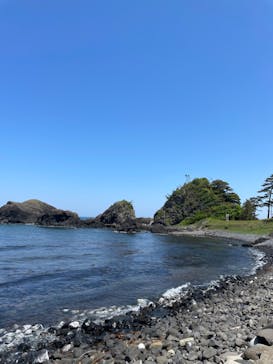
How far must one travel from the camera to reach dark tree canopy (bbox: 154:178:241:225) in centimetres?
11762

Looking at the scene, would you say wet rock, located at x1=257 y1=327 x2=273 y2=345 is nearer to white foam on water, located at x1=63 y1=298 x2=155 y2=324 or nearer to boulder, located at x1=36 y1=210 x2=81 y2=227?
white foam on water, located at x1=63 y1=298 x2=155 y2=324

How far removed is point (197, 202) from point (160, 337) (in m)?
117

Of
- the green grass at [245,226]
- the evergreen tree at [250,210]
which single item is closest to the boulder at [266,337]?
the green grass at [245,226]

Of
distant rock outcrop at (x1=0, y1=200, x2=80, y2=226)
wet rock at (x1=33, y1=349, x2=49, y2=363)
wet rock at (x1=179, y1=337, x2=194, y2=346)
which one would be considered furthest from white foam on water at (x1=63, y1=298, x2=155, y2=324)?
distant rock outcrop at (x1=0, y1=200, x2=80, y2=226)

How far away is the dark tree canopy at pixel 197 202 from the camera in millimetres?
117625

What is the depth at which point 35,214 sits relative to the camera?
454ft

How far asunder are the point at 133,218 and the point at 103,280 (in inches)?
3906

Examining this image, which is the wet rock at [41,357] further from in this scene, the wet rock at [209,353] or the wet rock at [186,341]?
the wet rock at [209,353]

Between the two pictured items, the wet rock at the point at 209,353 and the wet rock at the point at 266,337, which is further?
the wet rock at the point at 209,353

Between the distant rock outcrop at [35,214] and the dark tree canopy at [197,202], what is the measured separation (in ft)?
116

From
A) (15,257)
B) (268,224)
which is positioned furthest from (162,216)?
(15,257)

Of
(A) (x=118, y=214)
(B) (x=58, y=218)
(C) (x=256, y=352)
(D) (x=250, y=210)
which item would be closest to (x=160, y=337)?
(C) (x=256, y=352)

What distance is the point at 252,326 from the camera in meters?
11.8

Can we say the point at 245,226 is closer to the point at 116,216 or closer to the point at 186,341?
the point at 116,216
